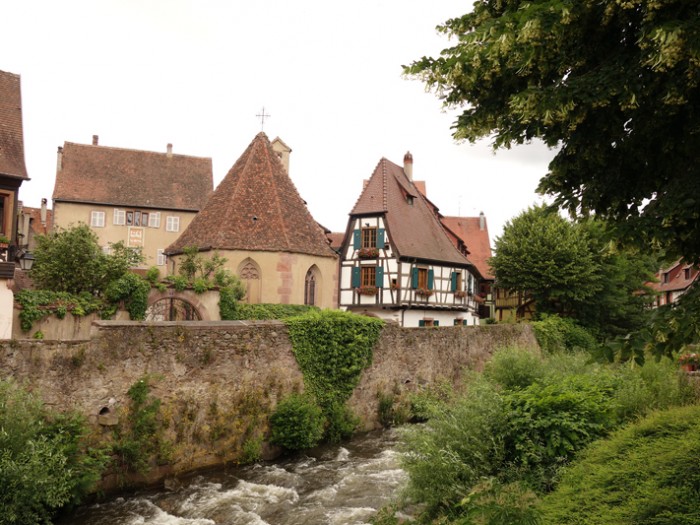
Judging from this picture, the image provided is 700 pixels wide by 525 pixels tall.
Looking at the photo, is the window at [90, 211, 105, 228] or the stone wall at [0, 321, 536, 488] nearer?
the stone wall at [0, 321, 536, 488]

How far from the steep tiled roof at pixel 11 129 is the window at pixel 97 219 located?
16374 mm

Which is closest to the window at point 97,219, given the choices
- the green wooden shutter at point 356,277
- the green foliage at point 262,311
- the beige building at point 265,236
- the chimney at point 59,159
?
the chimney at point 59,159

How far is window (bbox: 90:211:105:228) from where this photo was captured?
36625mm

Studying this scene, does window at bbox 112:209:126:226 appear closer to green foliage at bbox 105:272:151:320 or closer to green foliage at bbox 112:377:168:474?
green foliage at bbox 105:272:151:320

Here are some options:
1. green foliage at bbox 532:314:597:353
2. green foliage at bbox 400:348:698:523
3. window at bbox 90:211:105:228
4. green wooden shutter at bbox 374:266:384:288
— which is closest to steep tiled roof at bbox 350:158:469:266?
green wooden shutter at bbox 374:266:384:288

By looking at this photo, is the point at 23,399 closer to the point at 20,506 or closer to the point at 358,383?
the point at 20,506

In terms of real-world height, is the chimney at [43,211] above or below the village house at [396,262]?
above

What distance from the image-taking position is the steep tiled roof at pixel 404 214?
101 ft

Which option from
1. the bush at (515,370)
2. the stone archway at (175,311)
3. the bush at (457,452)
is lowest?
the bush at (457,452)

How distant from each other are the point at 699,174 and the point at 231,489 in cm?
947

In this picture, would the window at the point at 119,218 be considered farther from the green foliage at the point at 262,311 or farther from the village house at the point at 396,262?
the green foliage at the point at 262,311

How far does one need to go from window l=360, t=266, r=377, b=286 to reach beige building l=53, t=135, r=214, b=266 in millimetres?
13092

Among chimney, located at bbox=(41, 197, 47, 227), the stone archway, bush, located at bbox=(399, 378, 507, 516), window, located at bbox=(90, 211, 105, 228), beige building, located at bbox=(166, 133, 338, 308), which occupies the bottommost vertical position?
bush, located at bbox=(399, 378, 507, 516)

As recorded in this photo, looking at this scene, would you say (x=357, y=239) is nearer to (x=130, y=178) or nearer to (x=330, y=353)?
(x=330, y=353)
